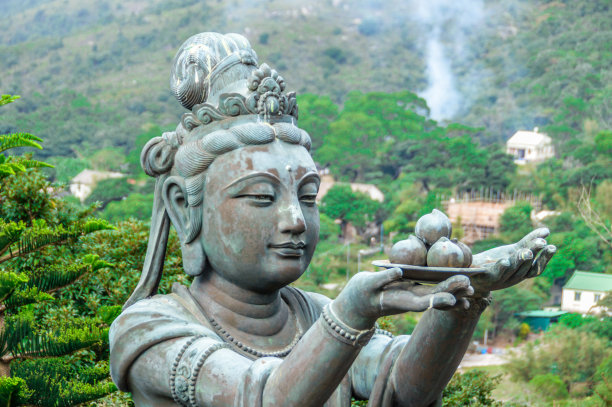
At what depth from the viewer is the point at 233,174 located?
409cm

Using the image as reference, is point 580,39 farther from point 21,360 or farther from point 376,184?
point 21,360

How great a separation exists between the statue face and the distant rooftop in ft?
224

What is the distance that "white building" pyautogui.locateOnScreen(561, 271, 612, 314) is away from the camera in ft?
123

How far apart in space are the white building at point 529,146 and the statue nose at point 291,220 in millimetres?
65063

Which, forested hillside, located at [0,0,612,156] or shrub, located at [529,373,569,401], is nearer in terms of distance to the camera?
shrub, located at [529,373,569,401]

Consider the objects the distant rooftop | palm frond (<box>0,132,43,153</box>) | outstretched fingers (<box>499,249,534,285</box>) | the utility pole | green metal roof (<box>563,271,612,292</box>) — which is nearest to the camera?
outstretched fingers (<box>499,249,534,285</box>)

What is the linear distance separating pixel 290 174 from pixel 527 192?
56.3 meters

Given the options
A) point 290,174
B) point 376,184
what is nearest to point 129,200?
point 376,184

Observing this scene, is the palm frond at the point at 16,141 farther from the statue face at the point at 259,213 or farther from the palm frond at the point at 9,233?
the statue face at the point at 259,213

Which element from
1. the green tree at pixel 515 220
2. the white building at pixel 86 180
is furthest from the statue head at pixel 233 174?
the white building at pixel 86 180

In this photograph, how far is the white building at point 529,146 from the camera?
6947 centimetres

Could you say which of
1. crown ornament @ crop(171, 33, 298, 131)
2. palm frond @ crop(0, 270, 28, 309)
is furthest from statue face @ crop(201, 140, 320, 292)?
palm frond @ crop(0, 270, 28, 309)

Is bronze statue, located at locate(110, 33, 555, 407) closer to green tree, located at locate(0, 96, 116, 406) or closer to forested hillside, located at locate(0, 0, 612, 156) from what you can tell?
green tree, located at locate(0, 96, 116, 406)

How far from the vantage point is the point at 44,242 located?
28.9 ft
